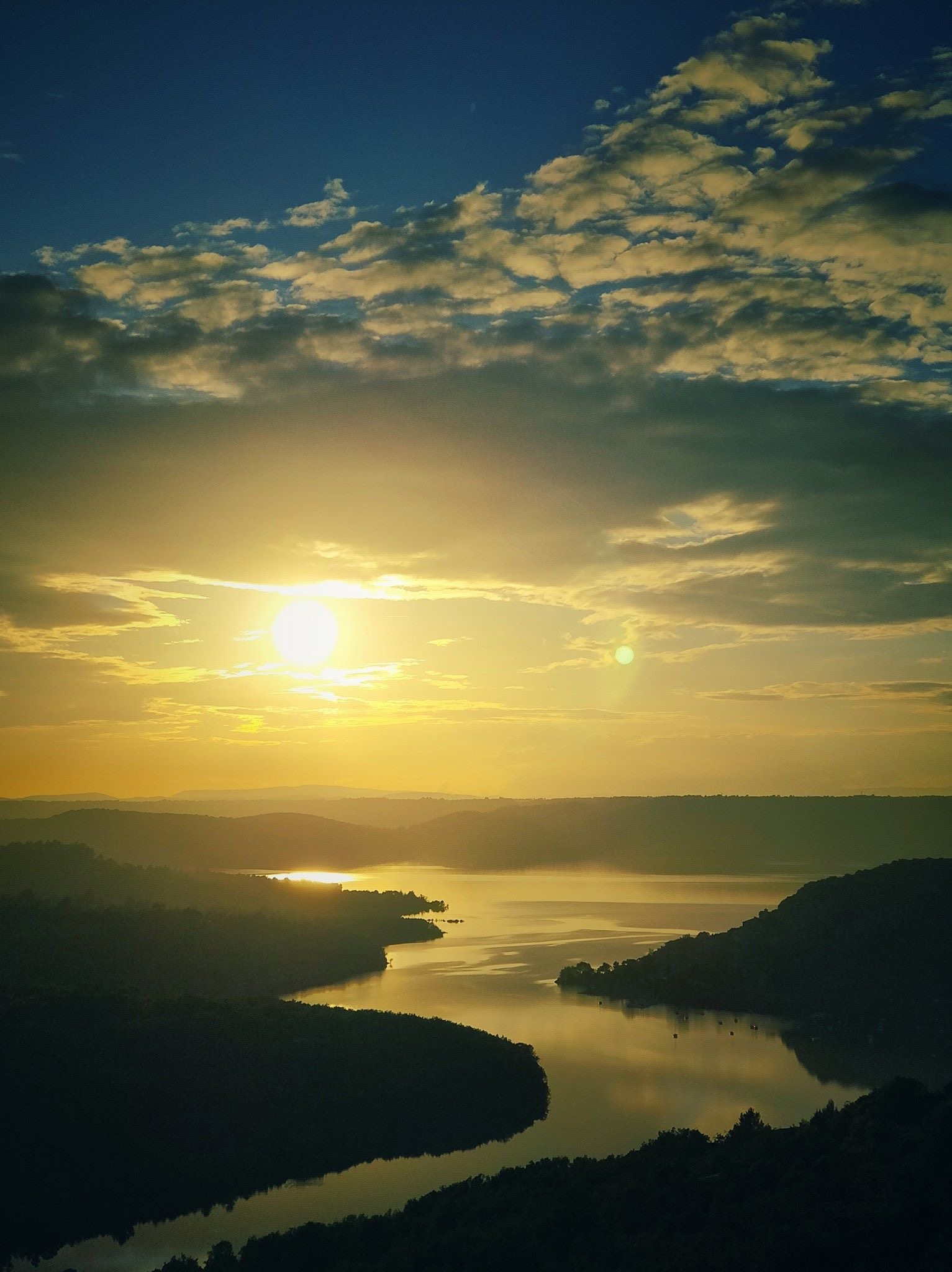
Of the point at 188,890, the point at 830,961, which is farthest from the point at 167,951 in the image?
the point at 830,961

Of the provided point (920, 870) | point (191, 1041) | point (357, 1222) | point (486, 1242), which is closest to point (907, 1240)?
point (486, 1242)

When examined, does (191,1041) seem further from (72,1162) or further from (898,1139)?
(898,1139)

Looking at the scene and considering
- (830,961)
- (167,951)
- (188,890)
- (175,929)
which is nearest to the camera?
(830,961)

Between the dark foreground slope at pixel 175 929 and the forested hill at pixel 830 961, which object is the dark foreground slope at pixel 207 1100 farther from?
the forested hill at pixel 830 961

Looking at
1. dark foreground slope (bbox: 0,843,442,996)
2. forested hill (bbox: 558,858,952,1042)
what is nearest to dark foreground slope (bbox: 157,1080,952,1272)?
dark foreground slope (bbox: 0,843,442,996)

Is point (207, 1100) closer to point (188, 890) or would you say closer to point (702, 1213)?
point (702, 1213)

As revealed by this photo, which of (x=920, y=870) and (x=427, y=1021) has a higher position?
(x=920, y=870)
